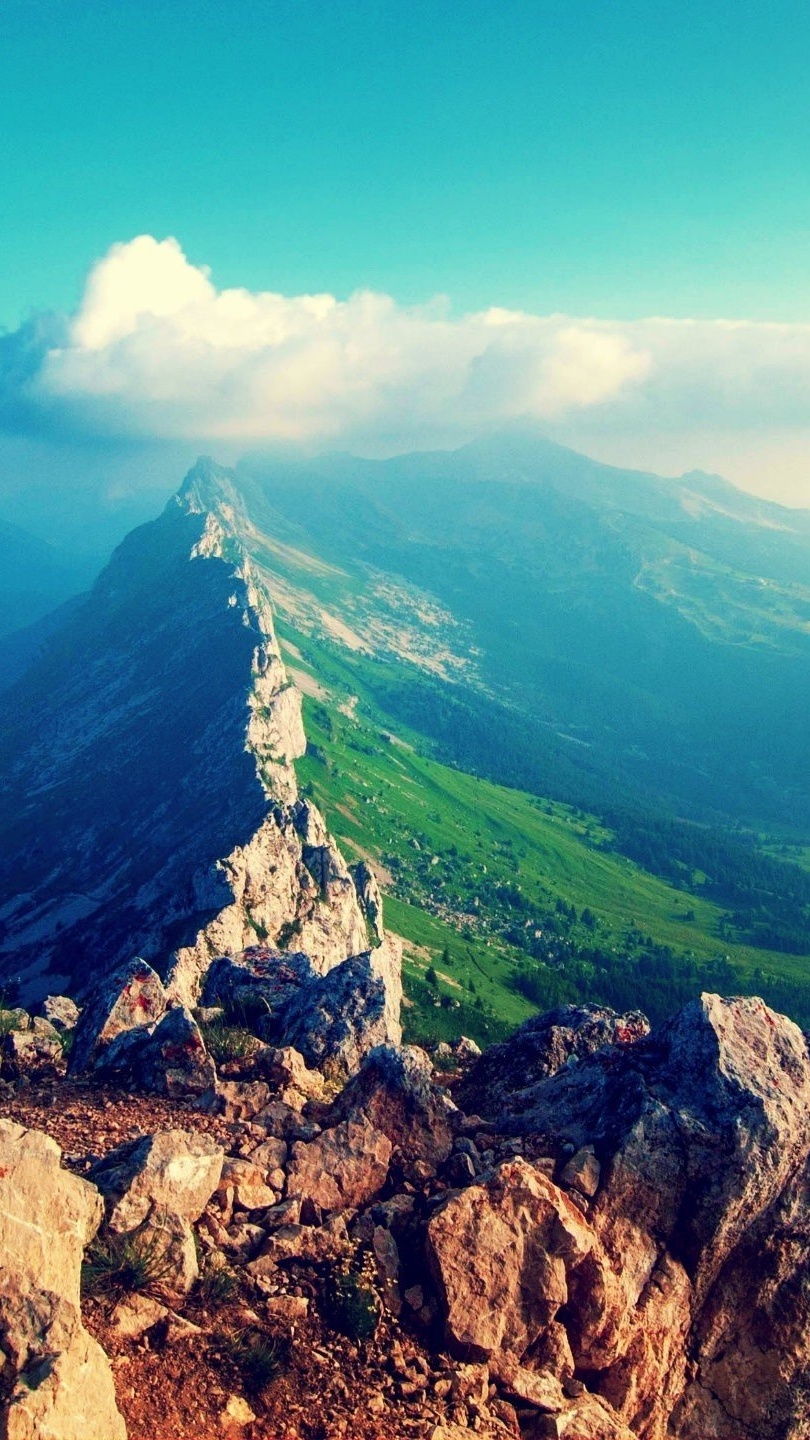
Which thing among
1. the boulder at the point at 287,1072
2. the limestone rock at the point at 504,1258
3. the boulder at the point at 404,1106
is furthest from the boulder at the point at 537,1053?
the limestone rock at the point at 504,1258

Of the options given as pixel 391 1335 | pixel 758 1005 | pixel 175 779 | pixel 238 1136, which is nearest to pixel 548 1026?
pixel 758 1005

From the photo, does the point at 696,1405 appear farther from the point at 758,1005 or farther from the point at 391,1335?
the point at 758,1005

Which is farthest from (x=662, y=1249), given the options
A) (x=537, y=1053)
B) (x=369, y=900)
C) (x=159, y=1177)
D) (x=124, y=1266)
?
(x=369, y=900)

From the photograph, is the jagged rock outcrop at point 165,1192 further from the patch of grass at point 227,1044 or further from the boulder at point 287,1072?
the patch of grass at point 227,1044

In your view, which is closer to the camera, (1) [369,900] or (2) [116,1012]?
(2) [116,1012]

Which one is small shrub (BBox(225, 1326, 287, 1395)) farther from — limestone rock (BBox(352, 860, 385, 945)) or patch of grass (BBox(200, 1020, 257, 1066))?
limestone rock (BBox(352, 860, 385, 945))

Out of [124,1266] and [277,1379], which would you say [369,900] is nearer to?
[124,1266]
